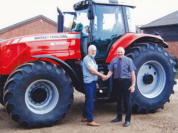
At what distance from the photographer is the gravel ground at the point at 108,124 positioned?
5.18 metres

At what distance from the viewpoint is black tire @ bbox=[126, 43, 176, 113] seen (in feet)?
20.5

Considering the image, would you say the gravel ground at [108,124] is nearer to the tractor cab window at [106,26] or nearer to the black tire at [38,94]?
the black tire at [38,94]

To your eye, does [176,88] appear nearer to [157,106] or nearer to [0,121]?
[157,106]

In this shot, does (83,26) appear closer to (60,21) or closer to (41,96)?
(60,21)

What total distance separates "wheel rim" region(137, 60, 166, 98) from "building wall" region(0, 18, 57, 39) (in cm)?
2544

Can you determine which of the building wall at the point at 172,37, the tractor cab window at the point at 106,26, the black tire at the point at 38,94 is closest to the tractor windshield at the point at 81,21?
the tractor cab window at the point at 106,26

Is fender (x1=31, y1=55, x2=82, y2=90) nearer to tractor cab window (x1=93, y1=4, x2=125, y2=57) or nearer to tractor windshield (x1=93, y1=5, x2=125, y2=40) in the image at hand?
tractor cab window (x1=93, y1=4, x2=125, y2=57)

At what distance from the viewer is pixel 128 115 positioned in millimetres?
5523

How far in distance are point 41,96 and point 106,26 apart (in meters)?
2.17

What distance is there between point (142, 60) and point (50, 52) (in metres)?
2.02

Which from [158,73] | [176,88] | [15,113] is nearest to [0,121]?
[15,113]

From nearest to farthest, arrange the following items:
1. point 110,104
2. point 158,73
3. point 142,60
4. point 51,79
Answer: point 51,79 < point 142,60 < point 158,73 < point 110,104

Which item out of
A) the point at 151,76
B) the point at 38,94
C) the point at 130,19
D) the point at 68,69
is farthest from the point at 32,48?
the point at 151,76

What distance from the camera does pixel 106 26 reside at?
252 inches
